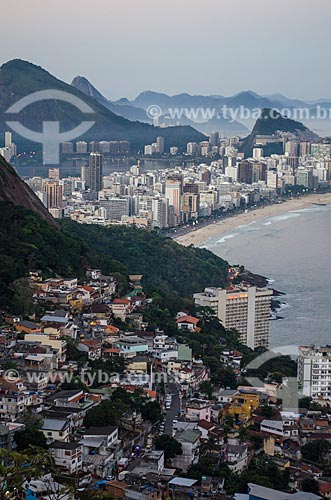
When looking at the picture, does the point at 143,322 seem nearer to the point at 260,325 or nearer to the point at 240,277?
the point at 260,325

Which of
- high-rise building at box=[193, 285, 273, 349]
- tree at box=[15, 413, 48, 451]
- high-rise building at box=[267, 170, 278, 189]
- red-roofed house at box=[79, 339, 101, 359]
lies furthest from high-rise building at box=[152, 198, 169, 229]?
tree at box=[15, 413, 48, 451]

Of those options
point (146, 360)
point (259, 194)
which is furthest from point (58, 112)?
point (146, 360)

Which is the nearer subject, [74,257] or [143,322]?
[143,322]

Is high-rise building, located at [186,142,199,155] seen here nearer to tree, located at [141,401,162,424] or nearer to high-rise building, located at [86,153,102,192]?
high-rise building, located at [86,153,102,192]

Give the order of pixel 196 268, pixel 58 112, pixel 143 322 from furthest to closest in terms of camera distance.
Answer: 1. pixel 58 112
2. pixel 196 268
3. pixel 143 322

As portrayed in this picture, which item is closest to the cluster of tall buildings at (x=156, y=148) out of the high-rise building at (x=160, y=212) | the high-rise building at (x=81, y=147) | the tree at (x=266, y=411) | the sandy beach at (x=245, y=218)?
the high-rise building at (x=81, y=147)

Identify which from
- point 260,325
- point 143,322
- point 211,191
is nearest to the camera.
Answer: point 143,322
